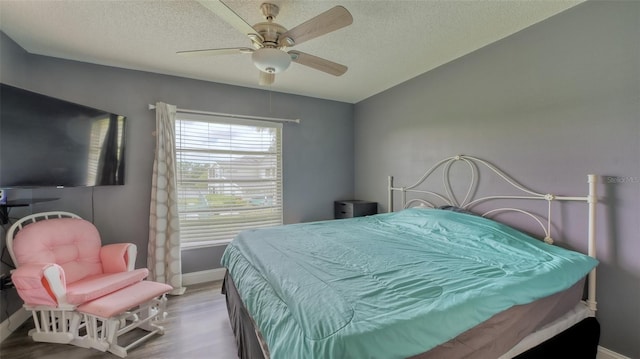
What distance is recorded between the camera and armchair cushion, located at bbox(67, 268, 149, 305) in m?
1.75

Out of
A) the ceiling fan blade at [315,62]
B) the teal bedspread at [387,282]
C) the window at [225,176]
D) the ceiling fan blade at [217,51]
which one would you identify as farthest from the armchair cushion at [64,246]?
the ceiling fan blade at [315,62]

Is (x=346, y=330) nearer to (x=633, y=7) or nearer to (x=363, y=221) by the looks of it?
(x=363, y=221)

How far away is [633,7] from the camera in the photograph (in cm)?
158

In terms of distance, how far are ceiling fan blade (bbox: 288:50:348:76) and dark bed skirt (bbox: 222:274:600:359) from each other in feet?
5.66

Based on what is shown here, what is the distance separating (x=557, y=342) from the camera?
1.45 metres

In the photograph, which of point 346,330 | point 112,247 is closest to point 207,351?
point 112,247

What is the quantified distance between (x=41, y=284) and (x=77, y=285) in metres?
0.25

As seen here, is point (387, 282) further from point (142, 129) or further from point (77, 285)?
point (142, 129)

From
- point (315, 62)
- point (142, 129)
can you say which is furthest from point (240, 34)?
point (142, 129)

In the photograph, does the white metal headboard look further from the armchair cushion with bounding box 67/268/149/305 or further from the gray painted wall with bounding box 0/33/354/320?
the armchair cushion with bounding box 67/268/149/305

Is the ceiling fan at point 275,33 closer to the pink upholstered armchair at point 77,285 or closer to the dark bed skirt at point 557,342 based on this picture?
the dark bed skirt at point 557,342

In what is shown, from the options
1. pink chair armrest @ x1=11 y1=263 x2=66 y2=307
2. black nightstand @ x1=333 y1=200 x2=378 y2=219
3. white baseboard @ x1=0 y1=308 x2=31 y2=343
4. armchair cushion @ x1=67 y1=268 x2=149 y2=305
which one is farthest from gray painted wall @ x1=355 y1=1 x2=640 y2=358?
white baseboard @ x1=0 y1=308 x2=31 y2=343

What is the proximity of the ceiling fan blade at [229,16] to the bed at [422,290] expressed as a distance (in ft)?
4.72

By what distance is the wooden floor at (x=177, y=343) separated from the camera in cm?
181
